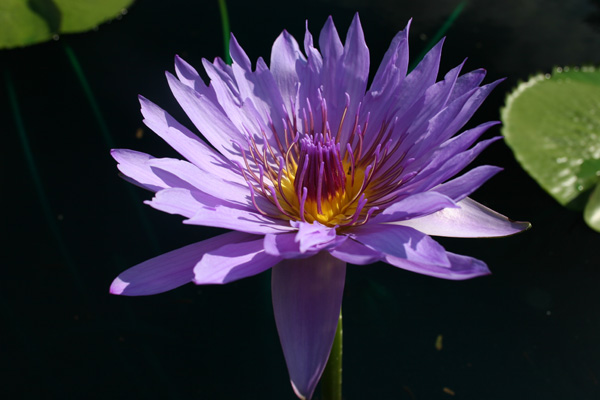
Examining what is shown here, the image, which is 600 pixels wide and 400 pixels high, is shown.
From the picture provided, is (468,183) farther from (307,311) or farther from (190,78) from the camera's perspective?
(190,78)

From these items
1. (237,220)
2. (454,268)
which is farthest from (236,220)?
(454,268)

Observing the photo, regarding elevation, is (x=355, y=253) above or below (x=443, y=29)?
below

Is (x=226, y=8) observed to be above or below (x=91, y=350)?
above

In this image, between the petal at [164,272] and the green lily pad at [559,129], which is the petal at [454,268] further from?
Answer: the green lily pad at [559,129]

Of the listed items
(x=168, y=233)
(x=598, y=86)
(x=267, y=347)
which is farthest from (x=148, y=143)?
(x=598, y=86)

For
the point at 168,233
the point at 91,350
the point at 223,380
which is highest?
the point at 168,233

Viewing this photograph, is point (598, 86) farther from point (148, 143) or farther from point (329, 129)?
point (148, 143)
